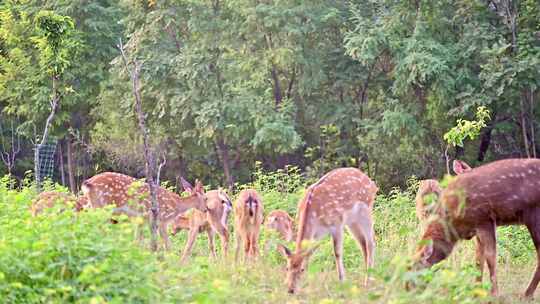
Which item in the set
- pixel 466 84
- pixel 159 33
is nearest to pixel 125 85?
pixel 159 33

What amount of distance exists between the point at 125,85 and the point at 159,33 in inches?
85.3

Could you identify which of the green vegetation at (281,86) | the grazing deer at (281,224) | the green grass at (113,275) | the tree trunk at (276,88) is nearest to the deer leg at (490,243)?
the green grass at (113,275)

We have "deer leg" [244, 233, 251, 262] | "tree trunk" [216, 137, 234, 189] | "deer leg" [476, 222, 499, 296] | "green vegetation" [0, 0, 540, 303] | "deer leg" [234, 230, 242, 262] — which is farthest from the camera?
"tree trunk" [216, 137, 234, 189]

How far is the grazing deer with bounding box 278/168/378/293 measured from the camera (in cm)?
934

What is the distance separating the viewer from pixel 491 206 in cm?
833

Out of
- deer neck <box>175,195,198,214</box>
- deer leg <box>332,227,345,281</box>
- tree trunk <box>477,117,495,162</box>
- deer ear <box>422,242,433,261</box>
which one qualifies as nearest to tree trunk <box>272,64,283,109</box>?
tree trunk <box>477,117,495,162</box>

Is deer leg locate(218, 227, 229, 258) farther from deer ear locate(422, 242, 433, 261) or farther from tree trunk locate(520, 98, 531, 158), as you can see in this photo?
tree trunk locate(520, 98, 531, 158)

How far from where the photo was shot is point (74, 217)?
7145mm

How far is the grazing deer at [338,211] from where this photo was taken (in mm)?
9344

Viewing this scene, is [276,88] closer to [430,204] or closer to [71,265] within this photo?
[430,204]

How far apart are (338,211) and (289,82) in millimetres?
17257

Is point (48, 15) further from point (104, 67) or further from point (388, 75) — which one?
point (104, 67)

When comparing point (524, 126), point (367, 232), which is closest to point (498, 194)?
point (367, 232)

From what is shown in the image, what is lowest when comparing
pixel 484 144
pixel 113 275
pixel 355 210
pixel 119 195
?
pixel 484 144
